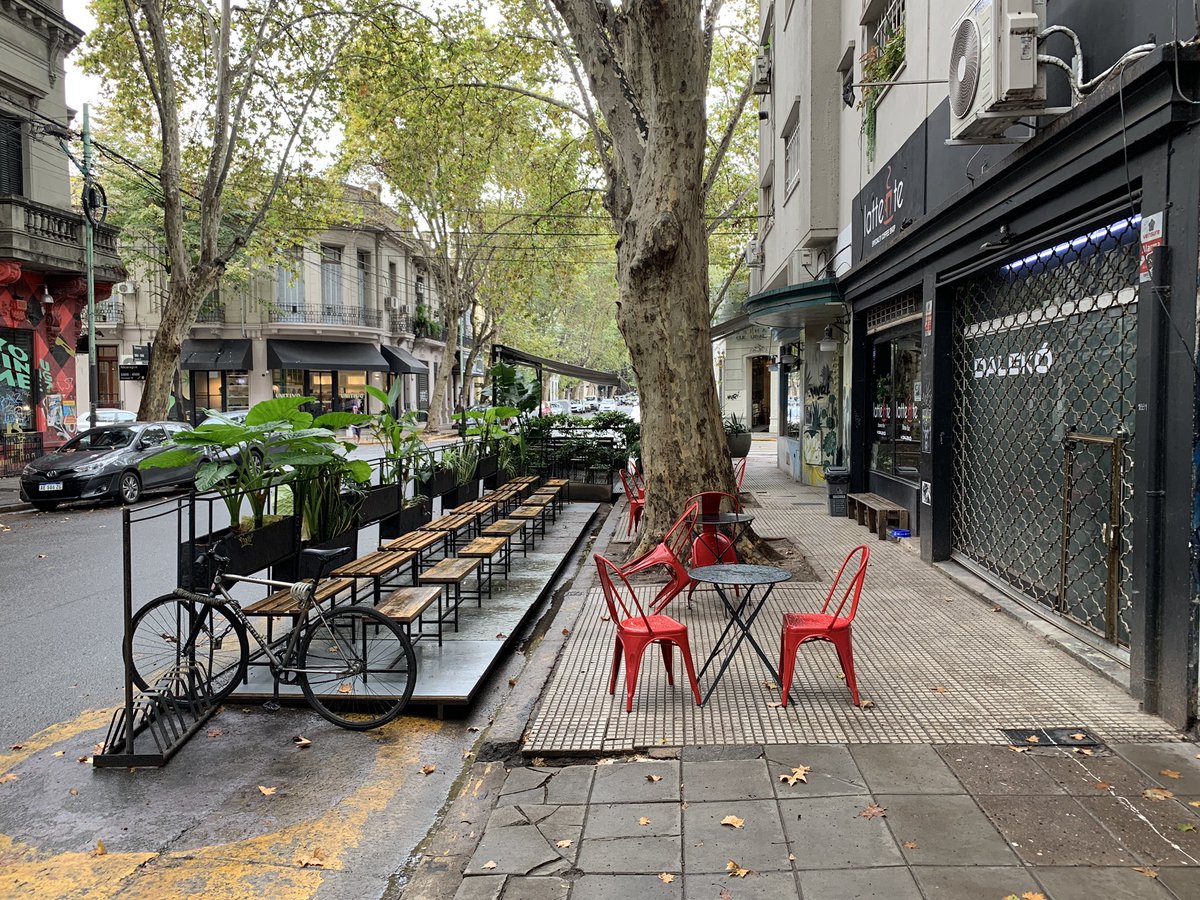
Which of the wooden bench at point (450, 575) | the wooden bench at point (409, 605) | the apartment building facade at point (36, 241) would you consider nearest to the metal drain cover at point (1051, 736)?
the wooden bench at point (409, 605)

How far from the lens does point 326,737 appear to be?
5.26m

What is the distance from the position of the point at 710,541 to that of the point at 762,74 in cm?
1387

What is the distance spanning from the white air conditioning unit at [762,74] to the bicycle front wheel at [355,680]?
16581 mm

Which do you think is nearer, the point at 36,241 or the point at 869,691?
the point at 869,691

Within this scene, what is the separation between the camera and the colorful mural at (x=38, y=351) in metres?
20.3

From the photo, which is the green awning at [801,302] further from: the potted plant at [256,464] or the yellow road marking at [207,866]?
the yellow road marking at [207,866]

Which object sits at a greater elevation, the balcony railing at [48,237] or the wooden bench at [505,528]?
the balcony railing at [48,237]

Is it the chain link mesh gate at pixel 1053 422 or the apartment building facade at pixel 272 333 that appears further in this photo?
the apartment building facade at pixel 272 333

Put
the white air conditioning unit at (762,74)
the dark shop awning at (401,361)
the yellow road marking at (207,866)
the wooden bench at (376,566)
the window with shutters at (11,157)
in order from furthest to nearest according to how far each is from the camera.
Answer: the dark shop awning at (401,361) < the window with shutters at (11,157) < the white air conditioning unit at (762,74) < the wooden bench at (376,566) < the yellow road marking at (207,866)

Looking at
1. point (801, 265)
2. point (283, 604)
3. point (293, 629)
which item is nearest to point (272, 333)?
point (801, 265)

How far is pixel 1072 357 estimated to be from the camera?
637 cm

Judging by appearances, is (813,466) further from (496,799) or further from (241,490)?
(496,799)

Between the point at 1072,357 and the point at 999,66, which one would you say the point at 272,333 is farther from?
the point at 999,66

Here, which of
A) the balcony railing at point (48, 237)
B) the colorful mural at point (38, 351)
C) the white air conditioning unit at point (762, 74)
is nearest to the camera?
the white air conditioning unit at point (762, 74)
